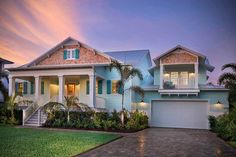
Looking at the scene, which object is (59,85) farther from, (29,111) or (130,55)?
(130,55)

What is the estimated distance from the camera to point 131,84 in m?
19.8

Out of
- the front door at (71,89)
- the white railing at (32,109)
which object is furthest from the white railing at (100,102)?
the white railing at (32,109)

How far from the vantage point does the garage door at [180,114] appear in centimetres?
1856

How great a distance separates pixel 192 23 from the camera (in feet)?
20.6

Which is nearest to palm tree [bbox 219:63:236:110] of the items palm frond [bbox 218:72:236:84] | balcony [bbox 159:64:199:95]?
palm frond [bbox 218:72:236:84]

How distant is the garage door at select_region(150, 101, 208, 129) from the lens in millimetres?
18559

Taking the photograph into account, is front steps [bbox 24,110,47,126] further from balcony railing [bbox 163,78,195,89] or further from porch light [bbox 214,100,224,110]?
porch light [bbox 214,100,224,110]

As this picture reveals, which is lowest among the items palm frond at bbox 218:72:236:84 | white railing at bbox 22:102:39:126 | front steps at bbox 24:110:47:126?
front steps at bbox 24:110:47:126

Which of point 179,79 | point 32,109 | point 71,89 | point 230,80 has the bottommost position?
point 32,109

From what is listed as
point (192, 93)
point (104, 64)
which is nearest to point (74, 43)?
point (104, 64)

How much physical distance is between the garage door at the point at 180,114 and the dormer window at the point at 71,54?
295 inches

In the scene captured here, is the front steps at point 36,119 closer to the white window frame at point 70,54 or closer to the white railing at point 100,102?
the white railing at point 100,102

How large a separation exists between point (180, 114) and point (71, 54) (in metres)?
10.1

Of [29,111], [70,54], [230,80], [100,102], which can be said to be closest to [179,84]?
[230,80]
